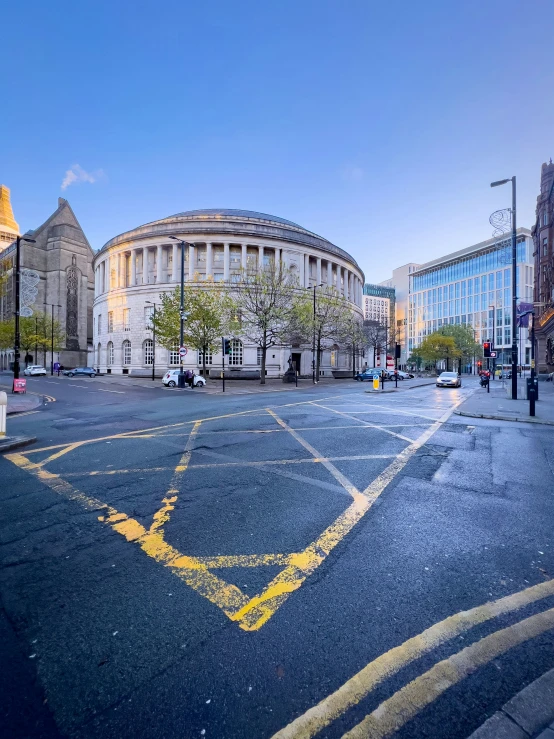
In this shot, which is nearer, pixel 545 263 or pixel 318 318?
pixel 318 318

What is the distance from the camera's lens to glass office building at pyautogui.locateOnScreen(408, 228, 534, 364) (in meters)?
97.3

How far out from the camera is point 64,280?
82438 millimetres

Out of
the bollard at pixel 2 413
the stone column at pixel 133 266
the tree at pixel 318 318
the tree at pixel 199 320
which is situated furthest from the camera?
the stone column at pixel 133 266

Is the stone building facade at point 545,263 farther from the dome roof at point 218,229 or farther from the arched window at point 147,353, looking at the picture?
the arched window at point 147,353

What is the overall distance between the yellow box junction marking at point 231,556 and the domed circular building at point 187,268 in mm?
41310

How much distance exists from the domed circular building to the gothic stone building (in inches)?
1201

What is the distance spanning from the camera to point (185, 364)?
1943 inches

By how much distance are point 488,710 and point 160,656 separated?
186 centimetres

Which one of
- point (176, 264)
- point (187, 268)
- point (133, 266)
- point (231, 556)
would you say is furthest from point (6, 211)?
point (231, 556)

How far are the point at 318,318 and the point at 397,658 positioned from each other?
38.2m

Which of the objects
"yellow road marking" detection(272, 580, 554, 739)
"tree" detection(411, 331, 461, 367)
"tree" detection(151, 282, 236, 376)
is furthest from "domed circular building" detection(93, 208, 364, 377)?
"yellow road marking" detection(272, 580, 554, 739)

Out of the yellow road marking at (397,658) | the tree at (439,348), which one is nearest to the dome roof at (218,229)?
the tree at (439,348)

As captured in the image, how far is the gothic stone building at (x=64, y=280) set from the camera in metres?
81.3

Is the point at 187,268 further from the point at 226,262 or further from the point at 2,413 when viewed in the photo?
the point at 2,413
